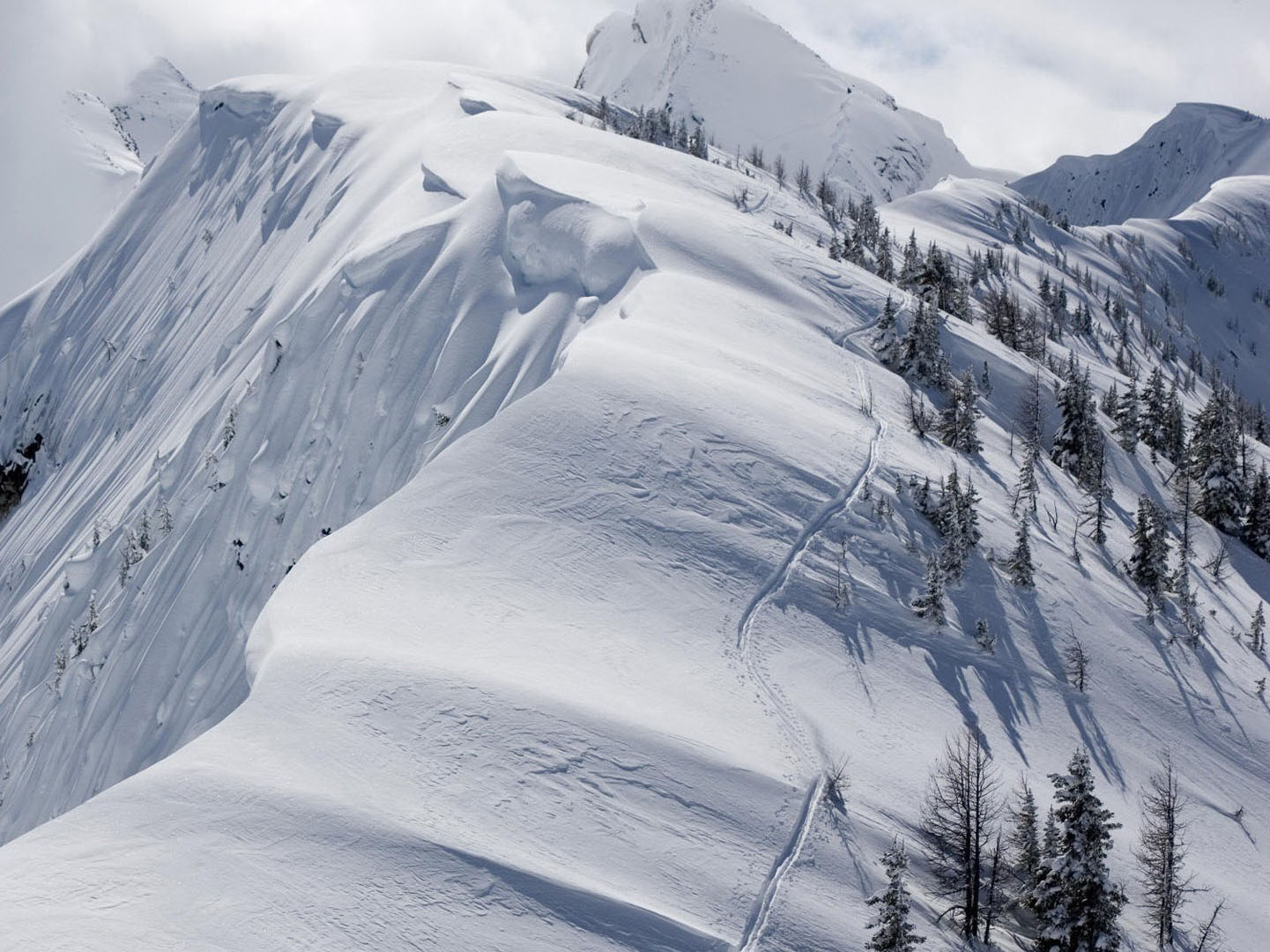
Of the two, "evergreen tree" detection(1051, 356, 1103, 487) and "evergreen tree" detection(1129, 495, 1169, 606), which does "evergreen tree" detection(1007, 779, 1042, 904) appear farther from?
"evergreen tree" detection(1051, 356, 1103, 487)

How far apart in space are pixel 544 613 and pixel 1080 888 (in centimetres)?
1224

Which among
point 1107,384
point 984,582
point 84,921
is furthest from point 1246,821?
point 1107,384

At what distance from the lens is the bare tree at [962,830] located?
58.9 feet

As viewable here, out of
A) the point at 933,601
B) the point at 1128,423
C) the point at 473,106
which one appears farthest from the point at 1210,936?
the point at 473,106

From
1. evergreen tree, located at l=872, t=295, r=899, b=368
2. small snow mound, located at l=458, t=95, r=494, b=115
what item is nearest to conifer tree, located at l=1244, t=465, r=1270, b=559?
evergreen tree, located at l=872, t=295, r=899, b=368

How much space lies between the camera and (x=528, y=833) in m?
16.5

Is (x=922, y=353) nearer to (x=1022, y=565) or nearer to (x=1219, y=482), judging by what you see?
(x=1022, y=565)

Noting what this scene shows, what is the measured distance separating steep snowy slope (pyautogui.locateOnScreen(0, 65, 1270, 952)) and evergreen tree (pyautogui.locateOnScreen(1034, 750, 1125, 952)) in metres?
2.12

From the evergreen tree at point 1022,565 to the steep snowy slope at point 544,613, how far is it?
80 centimetres

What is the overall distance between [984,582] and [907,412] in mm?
10425

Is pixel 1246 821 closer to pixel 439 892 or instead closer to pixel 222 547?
pixel 439 892

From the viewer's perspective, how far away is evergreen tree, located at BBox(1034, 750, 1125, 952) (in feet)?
57.5

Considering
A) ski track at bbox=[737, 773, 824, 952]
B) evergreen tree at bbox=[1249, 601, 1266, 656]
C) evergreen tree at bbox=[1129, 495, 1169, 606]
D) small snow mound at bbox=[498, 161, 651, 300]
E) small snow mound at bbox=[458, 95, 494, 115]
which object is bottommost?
ski track at bbox=[737, 773, 824, 952]

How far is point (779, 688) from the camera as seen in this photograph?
21.8m
